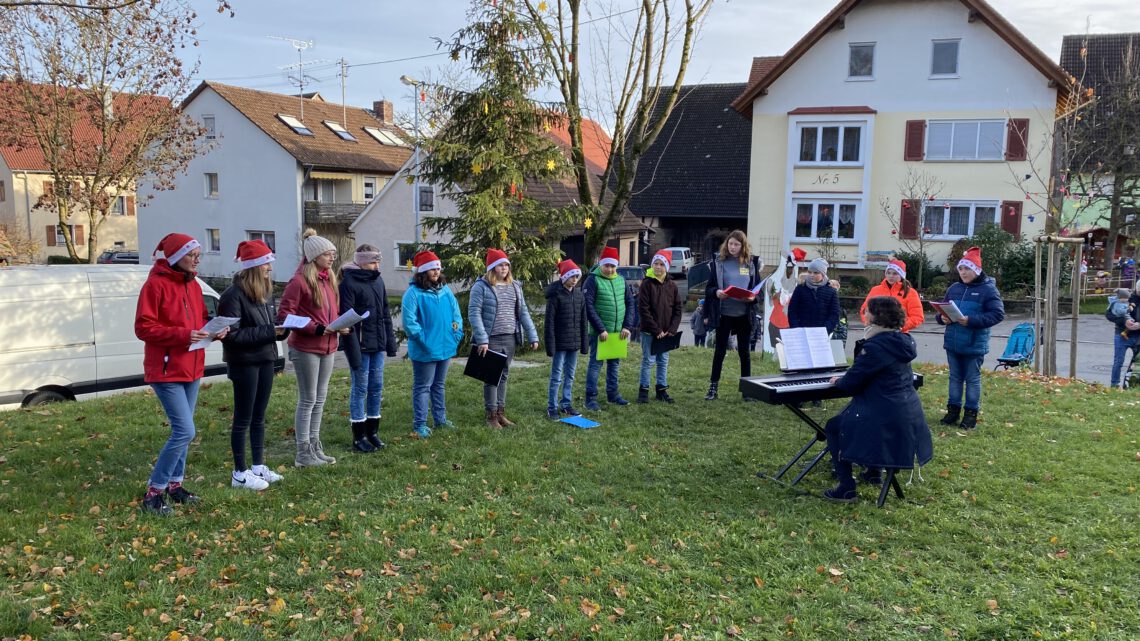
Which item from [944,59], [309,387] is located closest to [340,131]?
[944,59]

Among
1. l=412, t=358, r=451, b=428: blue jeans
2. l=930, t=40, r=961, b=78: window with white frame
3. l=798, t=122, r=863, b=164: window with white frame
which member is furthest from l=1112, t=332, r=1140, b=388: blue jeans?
l=930, t=40, r=961, b=78: window with white frame

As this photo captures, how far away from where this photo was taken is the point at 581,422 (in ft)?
28.2

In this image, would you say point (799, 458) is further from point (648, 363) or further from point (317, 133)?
point (317, 133)

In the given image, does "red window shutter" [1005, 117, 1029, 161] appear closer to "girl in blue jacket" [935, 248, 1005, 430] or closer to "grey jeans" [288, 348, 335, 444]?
"girl in blue jacket" [935, 248, 1005, 430]

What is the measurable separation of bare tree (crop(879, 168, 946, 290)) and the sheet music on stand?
983 inches

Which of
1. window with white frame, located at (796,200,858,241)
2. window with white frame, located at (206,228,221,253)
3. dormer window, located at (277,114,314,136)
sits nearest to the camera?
window with white frame, located at (796,200,858,241)

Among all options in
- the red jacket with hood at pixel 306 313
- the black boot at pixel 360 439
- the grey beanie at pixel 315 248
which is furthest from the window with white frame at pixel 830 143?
the red jacket with hood at pixel 306 313

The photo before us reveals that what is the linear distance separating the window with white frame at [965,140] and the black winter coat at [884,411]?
27524mm

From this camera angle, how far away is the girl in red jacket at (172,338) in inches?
215

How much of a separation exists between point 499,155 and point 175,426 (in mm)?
9226

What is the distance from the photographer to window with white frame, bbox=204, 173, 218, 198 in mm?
40750

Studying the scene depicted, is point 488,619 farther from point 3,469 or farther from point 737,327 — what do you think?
point 737,327

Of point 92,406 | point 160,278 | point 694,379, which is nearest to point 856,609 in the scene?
point 160,278

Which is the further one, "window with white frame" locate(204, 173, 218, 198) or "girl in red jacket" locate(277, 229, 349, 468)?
"window with white frame" locate(204, 173, 218, 198)
